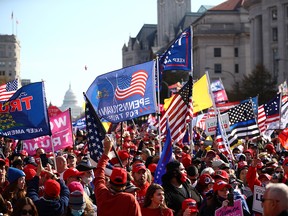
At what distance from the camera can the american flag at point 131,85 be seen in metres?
14.6

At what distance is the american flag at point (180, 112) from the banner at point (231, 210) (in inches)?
312

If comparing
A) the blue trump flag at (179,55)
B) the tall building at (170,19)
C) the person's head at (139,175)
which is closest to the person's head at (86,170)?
the person's head at (139,175)

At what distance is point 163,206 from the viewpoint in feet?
26.3

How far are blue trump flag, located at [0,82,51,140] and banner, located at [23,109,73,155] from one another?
2.13m

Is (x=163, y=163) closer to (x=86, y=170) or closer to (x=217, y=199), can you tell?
(x=86, y=170)

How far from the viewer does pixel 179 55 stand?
17.3 meters

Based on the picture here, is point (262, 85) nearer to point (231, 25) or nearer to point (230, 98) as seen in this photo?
point (230, 98)

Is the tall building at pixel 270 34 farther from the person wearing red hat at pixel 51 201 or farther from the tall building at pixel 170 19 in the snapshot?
the person wearing red hat at pixel 51 201

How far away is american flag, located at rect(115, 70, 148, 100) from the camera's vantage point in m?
14.6

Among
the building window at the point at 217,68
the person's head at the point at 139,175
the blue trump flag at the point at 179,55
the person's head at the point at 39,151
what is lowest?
the person's head at the point at 39,151

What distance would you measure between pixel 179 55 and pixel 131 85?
9.67 feet

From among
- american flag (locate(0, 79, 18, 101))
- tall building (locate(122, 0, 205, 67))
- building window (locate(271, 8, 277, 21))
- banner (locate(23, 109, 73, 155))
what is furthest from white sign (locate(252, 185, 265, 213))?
tall building (locate(122, 0, 205, 67))

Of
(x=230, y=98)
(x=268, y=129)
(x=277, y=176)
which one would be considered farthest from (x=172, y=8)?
(x=277, y=176)

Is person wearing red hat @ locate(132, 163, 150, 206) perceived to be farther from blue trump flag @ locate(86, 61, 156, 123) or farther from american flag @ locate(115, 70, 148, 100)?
american flag @ locate(115, 70, 148, 100)
